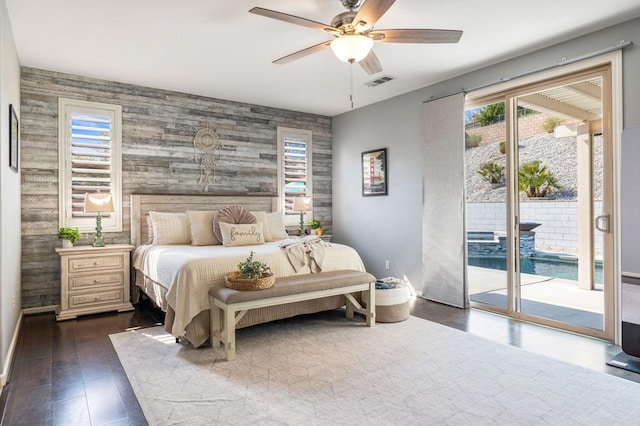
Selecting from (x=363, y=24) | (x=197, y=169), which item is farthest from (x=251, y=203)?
(x=363, y=24)

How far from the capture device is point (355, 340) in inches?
138

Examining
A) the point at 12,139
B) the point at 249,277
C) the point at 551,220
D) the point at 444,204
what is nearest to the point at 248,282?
the point at 249,277

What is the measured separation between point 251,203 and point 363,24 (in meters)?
3.66

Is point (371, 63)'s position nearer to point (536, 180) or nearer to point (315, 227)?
point (536, 180)

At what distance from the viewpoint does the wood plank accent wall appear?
445cm

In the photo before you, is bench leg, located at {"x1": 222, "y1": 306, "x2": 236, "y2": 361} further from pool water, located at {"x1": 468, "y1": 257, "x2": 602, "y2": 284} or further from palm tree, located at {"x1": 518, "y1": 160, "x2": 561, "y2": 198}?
palm tree, located at {"x1": 518, "y1": 160, "x2": 561, "y2": 198}

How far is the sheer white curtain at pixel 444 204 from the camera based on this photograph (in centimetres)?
463

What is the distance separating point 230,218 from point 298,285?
5.90ft

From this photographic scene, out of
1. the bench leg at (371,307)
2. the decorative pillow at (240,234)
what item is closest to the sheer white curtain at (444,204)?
the bench leg at (371,307)

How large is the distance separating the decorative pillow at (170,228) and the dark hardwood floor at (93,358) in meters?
0.84

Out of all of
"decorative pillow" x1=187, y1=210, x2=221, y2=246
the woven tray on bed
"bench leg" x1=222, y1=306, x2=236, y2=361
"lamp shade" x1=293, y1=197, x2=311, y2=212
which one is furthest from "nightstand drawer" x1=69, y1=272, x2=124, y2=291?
"lamp shade" x1=293, y1=197, x2=311, y2=212

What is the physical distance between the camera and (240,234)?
4.60 m

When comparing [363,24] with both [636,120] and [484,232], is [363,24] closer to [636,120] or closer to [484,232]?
[636,120]

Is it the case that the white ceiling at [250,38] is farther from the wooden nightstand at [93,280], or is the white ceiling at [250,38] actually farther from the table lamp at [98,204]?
the wooden nightstand at [93,280]
